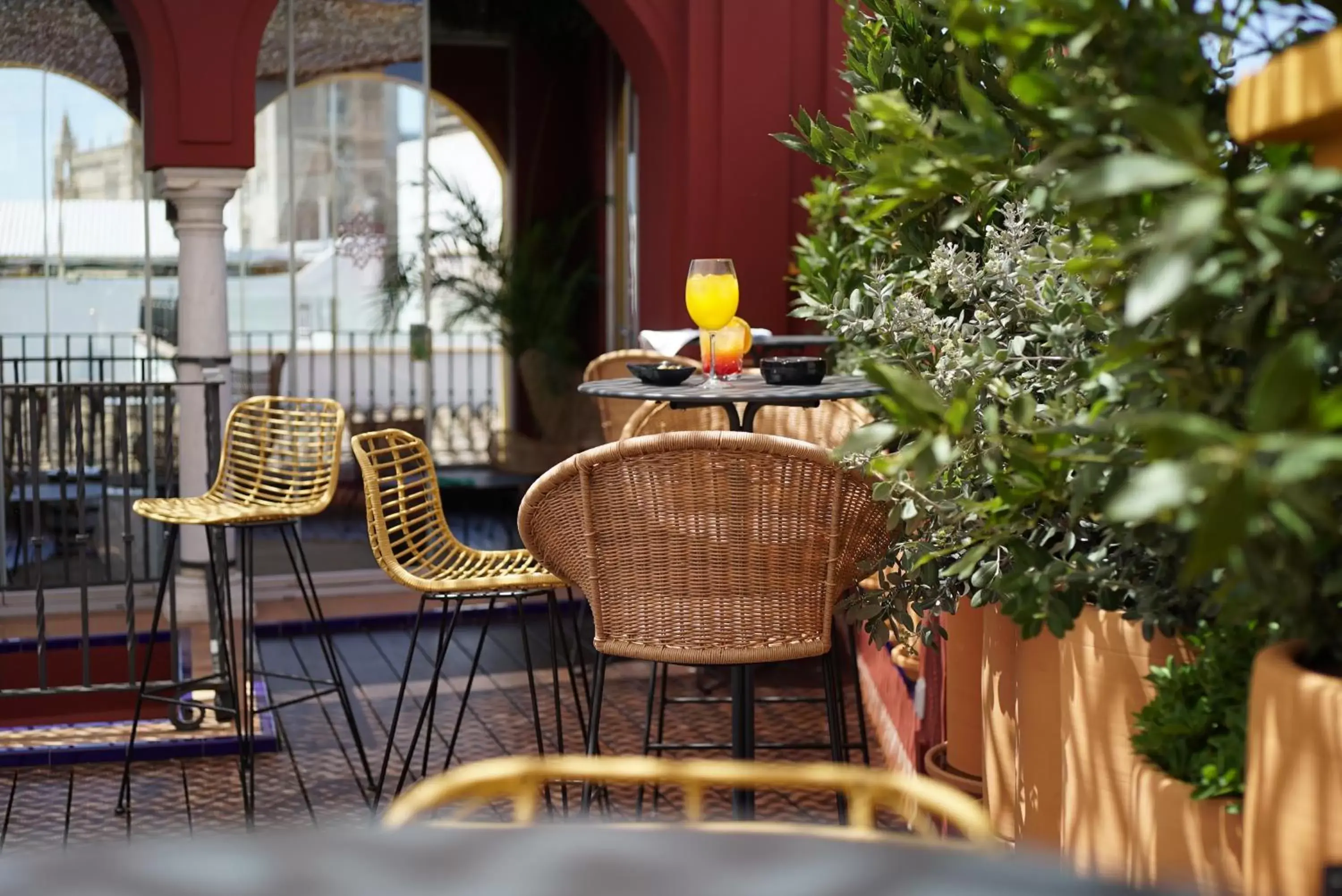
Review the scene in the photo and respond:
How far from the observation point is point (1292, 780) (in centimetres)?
129

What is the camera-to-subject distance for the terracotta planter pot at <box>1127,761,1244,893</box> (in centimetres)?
162

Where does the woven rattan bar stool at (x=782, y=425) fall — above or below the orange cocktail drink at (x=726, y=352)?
below

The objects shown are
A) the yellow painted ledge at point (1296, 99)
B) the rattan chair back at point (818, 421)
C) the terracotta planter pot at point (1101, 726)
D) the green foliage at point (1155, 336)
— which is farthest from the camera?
the rattan chair back at point (818, 421)

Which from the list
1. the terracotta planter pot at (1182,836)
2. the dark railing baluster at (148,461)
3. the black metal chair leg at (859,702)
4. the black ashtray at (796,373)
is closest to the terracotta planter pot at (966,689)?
the black metal chair leg at (859,702)

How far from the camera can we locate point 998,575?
216 cm

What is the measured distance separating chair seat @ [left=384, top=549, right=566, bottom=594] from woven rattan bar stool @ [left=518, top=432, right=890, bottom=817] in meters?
0.31

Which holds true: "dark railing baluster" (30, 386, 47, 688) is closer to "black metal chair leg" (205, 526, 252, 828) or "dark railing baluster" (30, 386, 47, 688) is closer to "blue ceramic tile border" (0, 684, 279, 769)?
"blue ceramic tile border" (0, 684, 279, 769)

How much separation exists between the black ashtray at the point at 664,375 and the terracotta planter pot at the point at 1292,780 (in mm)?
1770

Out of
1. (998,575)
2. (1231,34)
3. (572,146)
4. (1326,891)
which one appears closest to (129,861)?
(1326,891)

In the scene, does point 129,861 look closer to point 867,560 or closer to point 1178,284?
point 1178,284

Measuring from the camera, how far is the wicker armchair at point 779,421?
3701 mm

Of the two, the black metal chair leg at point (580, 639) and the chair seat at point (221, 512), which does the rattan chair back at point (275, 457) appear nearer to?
the chair seat at point (221, 512)

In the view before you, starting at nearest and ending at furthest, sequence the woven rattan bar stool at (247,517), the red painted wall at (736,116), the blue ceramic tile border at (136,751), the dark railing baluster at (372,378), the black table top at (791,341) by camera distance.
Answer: the woven rattan bar stool at (247,517) → the blue ceramic tile border at (136,751) → the black table top at (791,341) → the red painted wall at (736,116) → the dark railing baluster at (372,378)

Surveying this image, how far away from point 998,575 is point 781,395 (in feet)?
2.12
